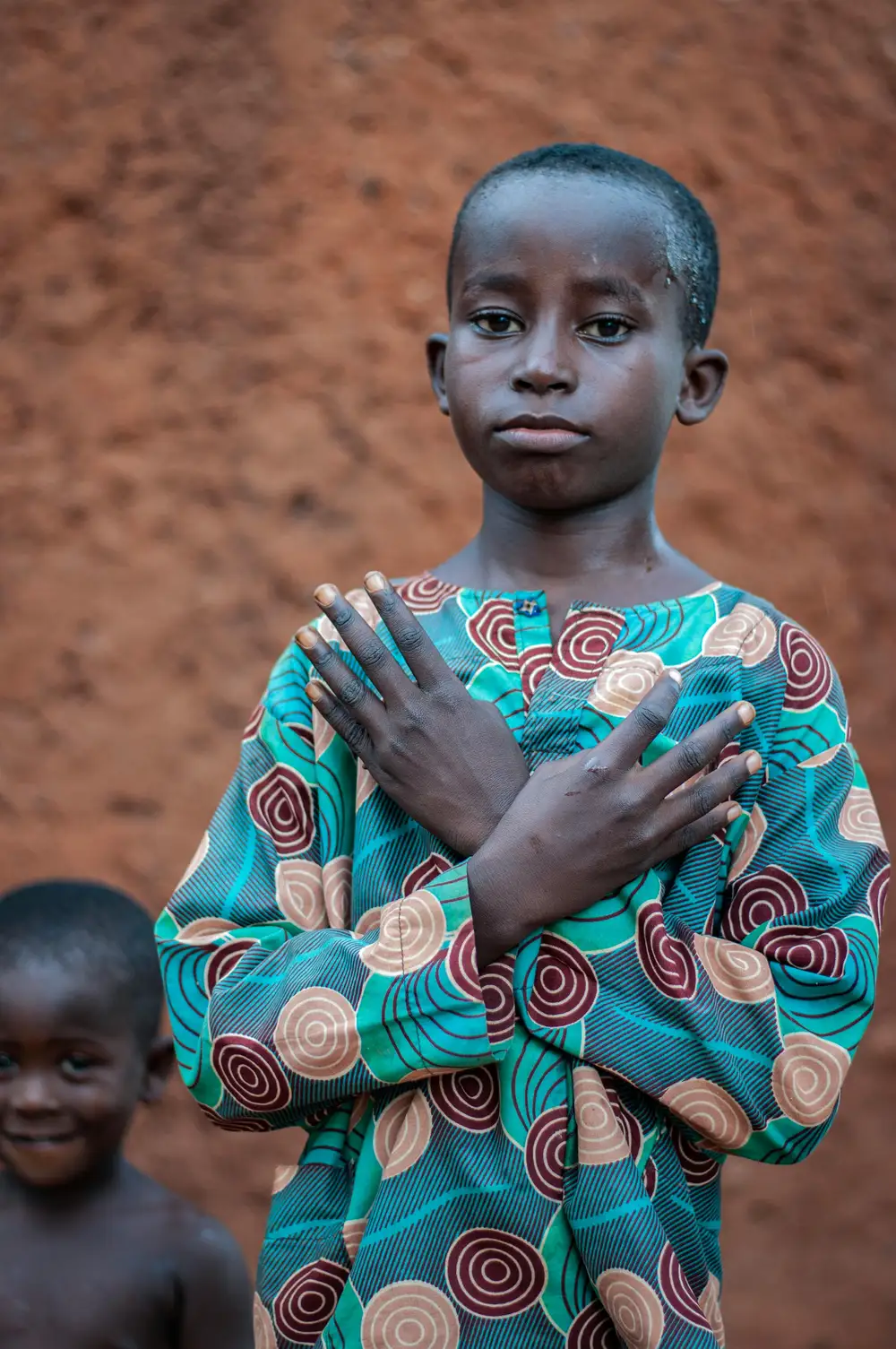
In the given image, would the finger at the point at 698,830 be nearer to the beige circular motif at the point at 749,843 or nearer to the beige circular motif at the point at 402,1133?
the beige circular motif at the point at 749,843

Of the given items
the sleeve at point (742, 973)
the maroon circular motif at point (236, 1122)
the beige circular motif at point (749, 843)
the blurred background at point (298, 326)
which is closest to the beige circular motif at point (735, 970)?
the sleeve at point (742, 973)

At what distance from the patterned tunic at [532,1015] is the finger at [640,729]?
69 mm

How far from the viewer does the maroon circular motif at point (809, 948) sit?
4.68 feet

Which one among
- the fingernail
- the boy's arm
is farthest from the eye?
the boy's arm

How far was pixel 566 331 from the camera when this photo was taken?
60.4 inches

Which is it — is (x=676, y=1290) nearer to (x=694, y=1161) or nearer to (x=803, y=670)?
(x=694, y=1161)

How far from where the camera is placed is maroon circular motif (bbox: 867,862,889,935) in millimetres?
1499

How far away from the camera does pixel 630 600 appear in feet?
5.34

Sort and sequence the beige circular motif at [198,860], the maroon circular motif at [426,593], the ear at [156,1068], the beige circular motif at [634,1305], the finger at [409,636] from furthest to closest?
the ear at [156,1068] → the maroon circular motif at [426,593] → the beige circular motif at [198,860] → the finger at [409,636] → the beige circular motif at [634,1305]

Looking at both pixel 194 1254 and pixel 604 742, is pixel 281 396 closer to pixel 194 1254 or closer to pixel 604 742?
pixel 194 1254

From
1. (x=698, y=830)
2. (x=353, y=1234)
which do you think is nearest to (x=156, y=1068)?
(x=353, y=1234)

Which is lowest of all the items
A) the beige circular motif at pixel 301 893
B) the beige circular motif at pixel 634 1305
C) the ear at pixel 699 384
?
the beige circular motif at pixel 634 1305

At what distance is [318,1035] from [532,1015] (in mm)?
195

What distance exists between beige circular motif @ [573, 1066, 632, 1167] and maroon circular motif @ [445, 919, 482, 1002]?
0.13 meters
